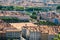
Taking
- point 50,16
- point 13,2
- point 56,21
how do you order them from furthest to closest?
point 13,2 → point 50,16 → point 56,21

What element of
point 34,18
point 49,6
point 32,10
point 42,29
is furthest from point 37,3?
point 42,29

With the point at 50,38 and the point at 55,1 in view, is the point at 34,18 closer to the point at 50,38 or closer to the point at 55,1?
the point at 50,38

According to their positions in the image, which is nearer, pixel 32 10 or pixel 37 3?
pixel 32 10

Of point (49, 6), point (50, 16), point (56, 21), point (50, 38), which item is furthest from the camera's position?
point (49, 6)

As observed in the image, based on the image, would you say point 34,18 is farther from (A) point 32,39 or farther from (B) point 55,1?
(B) point 55,1

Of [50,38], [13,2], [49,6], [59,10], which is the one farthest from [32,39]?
[13,2]

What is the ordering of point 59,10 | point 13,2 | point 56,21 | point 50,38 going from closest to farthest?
point 50,38 → point 56,21 → point 59,10 → point 13,2

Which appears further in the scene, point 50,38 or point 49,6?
point 49,6

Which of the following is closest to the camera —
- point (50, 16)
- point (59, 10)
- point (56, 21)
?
point (56, 21)
